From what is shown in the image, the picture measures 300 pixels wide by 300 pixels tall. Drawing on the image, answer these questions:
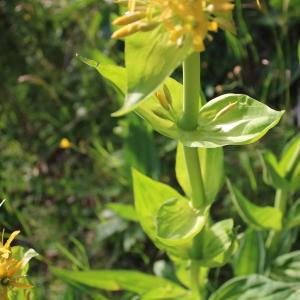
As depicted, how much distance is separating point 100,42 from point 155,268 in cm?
87

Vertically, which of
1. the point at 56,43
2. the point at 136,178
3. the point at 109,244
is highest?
the point at 56,43

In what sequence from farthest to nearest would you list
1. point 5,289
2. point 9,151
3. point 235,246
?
1. point 9,151
2. point 235,246
3. point 5,289

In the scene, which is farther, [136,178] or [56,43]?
[56,43]

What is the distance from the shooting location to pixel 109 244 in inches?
65.4

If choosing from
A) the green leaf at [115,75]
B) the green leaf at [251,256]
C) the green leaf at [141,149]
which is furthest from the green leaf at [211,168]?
the green leaf at [141,149]

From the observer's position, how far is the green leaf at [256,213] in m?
1.27

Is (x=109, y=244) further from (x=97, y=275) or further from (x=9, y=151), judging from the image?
(x=9, y=151)

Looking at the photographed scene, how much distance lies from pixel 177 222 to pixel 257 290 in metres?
0.27

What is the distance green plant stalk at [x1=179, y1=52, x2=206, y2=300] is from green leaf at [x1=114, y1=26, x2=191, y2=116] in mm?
59

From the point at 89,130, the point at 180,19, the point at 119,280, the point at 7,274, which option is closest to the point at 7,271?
the point at 7,274

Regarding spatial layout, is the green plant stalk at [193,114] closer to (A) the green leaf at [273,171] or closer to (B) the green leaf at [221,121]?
(B) the green leaf at [221,121]

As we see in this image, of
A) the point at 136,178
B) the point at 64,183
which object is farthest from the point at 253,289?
the point at 64,183

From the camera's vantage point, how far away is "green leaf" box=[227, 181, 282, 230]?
4.16 feet

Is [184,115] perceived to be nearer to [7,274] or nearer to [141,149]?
[7,274]
